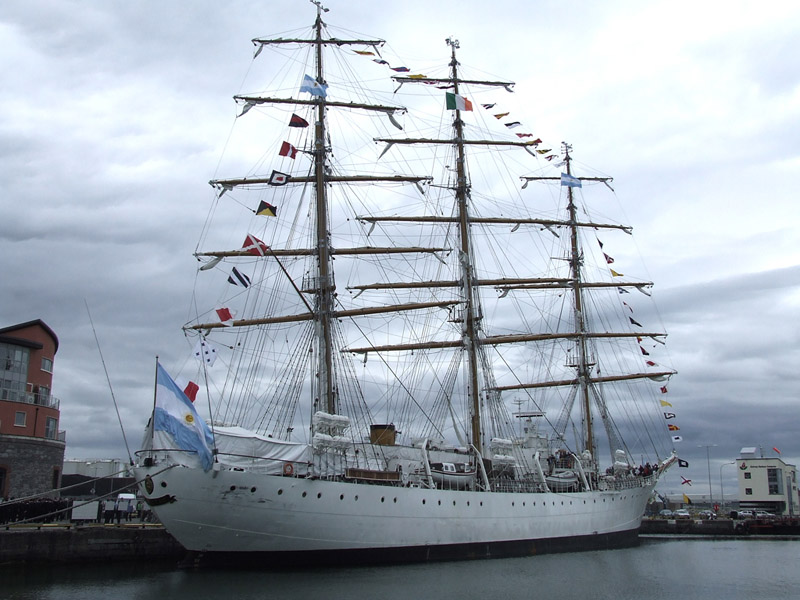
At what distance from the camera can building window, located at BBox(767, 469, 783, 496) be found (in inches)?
3930

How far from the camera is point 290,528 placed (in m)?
35.6

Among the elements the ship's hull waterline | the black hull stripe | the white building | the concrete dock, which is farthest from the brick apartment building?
the white building

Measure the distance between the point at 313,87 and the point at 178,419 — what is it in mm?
20679

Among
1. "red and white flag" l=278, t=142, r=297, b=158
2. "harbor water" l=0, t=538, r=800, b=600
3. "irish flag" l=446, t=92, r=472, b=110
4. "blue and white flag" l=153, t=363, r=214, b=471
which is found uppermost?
"irish flag" l=446, t=92, r=472, b=110

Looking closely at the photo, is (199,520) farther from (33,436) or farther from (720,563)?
(720,563)

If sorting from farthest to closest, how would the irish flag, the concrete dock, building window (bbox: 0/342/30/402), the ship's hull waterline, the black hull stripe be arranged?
the irish flag, building window (bbox: 0/342/30/402), the black hull stripe, the concrete dock, the ship's hull waterline

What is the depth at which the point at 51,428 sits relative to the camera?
5000 cm

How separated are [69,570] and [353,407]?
56.2ft

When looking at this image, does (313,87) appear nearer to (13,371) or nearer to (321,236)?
(321,236)

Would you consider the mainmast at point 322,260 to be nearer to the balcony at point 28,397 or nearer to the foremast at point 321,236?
the foremast at point 321,236

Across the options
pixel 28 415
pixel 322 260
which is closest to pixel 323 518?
pixel 322 260

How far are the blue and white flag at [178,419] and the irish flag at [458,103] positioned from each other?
27.7m

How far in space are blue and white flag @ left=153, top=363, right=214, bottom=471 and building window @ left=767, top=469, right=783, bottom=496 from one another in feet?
294

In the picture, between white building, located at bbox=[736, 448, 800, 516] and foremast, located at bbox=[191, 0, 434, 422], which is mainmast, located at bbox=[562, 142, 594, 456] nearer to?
Result: foremast, located at bbox=[191, 0, 434, 422]
